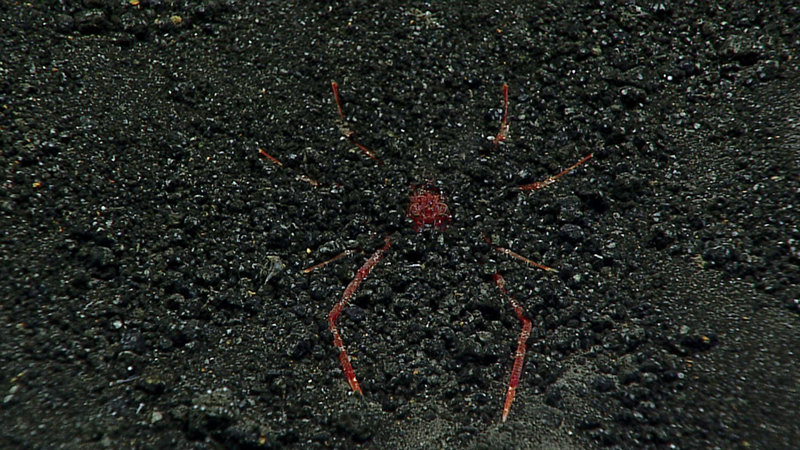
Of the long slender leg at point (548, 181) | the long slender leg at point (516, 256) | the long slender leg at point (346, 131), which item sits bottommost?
the long slender leg at point (516, 256)

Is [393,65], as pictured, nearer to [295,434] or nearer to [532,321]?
[532,321]

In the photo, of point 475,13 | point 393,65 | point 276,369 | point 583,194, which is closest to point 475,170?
point 583,194

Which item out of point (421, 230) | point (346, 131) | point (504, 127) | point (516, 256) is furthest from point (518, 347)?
point (346, 131)

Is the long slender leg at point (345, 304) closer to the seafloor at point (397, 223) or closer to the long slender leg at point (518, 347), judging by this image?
the seafloor at point (397, 223)

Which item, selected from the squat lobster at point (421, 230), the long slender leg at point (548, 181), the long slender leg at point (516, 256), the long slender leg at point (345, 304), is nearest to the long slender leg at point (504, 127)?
the squat lobster at point (421, 230)

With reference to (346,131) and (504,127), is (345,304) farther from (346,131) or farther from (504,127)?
(504,127)
